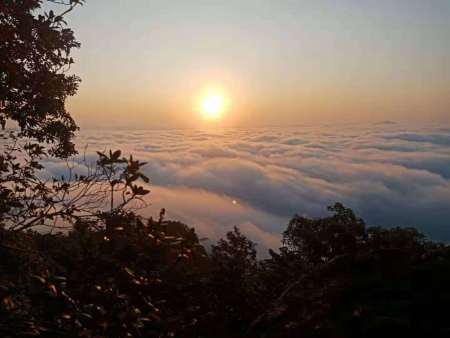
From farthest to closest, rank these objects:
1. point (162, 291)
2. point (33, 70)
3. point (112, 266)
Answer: point (162, 291), point (33, 70), point (112, 266)

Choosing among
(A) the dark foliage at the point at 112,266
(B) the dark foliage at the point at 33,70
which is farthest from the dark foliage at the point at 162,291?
(B) the dark foliage at the point at 33,70

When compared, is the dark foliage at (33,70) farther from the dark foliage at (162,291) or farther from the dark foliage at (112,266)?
the dark foliage at (162,291)

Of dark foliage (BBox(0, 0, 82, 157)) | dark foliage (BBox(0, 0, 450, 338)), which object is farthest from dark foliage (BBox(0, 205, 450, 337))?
dark foliage (BBox(0, 0, 82, 157))

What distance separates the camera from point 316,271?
8109mm

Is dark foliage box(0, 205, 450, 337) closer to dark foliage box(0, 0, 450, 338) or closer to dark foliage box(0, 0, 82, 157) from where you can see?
dark foliage box(0, 0, 450, 338)

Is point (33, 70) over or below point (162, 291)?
over

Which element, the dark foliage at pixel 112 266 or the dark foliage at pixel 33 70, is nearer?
the dark foliage at pixel 112 266

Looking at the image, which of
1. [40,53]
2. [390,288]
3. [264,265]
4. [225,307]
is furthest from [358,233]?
[40,53]

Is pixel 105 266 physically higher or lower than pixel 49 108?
lower

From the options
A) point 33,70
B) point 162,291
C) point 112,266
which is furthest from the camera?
point 162,291

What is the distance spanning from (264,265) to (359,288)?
15326mm

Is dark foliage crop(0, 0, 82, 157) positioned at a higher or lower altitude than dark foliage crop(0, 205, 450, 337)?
higher

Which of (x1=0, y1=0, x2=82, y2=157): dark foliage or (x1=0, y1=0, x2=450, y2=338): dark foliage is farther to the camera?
(x1=0, y1=0, x2=82, y2=157): dark foliage

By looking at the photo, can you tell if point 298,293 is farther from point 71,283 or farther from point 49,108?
point 49,108
